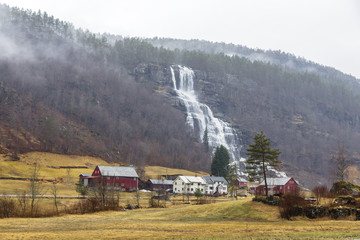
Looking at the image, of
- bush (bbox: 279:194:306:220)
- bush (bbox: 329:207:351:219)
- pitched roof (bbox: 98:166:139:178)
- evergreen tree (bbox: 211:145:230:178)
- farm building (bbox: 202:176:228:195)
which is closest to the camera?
bush (bbox: 329:207:351:219)

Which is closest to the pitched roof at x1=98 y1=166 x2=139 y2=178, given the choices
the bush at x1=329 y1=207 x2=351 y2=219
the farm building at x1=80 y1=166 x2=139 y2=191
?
the farm building at x1=80 y1=166 x2=139 y2=191

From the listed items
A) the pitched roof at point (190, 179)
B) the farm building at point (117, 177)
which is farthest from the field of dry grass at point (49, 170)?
the pitched roof at point (190, 179)

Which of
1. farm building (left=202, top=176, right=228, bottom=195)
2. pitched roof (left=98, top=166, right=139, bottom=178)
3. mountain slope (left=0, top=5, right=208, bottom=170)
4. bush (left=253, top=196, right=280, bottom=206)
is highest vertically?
mountain slope (left=0, top=5, right=208, bottom=170)

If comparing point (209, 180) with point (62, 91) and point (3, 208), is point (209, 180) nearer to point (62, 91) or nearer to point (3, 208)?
point (3, 208)

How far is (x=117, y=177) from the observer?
103375mm

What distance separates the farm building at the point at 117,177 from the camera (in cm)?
10038

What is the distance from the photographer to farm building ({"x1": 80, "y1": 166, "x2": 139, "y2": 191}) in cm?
10038

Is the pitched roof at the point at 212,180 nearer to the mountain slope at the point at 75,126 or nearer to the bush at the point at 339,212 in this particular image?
the mountain slope at the point at 75,126

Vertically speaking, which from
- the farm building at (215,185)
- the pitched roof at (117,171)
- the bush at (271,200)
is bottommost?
the farm building at (215,185)

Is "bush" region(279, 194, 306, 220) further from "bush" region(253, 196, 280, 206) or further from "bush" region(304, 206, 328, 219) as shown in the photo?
"bush" region(253, 196, 280, 206)

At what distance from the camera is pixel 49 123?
14225 cm

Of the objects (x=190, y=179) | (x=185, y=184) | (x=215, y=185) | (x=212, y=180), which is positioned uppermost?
(x=190, y=179)

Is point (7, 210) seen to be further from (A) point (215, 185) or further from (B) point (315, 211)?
(A) point (215, 185)

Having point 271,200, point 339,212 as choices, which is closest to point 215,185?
point 271,200
